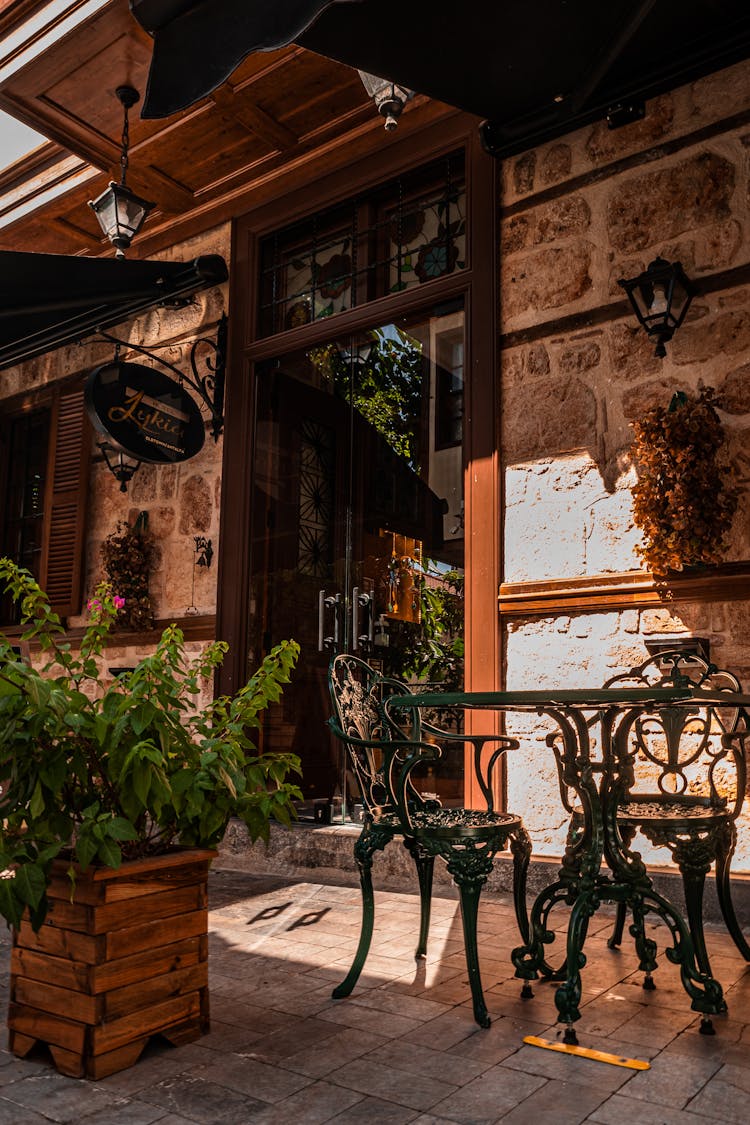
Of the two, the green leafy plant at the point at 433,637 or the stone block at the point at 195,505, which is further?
the stone block at the point at 195,505

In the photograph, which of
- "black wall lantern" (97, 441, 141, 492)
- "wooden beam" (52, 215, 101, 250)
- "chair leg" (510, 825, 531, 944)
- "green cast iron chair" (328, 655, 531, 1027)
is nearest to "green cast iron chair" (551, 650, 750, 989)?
"chair leg" (510, 825, 531, 944)

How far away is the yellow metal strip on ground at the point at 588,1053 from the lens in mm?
2084

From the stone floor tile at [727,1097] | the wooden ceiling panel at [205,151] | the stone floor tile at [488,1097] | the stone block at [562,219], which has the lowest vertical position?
the stone floor tile at [488,1097]

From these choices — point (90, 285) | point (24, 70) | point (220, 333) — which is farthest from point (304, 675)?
point (24, 70)

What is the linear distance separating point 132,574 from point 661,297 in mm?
3904

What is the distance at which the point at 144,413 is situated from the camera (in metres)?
5.51

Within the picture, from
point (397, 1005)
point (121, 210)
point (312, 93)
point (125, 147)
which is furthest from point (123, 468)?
point (397, 1005)

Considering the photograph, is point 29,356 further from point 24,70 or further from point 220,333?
point 24,70

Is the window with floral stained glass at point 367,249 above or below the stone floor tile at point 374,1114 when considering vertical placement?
above

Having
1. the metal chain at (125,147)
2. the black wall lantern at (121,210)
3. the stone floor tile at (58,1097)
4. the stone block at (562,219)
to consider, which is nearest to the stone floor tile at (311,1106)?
the stone floor tile at (58,1097)

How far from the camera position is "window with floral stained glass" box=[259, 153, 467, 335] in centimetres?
520

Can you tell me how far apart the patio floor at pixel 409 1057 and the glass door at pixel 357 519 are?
183 centimetres

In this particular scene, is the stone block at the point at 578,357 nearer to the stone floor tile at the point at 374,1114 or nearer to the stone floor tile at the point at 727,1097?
the stone floor tile at the point at 727,1097

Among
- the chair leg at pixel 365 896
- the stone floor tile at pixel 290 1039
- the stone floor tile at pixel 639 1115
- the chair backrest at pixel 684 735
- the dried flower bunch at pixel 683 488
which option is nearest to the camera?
the stone floor tile at pixel 639 1115
